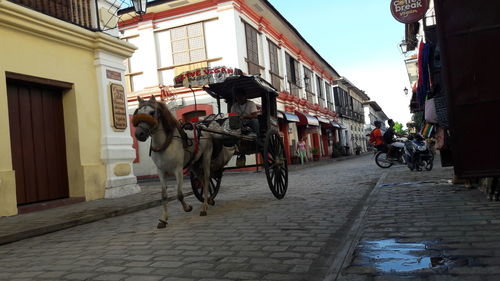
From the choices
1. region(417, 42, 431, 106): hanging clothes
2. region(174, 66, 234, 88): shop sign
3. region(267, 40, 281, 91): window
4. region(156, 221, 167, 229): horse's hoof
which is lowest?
region(156, 221, 167, 229): horse's hoof

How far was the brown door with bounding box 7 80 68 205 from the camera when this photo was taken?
8.32 metres

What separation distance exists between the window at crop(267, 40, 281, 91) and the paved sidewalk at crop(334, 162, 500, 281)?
51.9ft

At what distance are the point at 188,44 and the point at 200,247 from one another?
14593 millimetres

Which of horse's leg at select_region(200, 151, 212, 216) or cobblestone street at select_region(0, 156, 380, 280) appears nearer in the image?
cobblestone street at select_region(0, 156, 380, 280)

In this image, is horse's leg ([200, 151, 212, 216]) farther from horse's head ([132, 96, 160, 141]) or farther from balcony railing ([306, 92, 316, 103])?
balcony railing ([306, 92, 316, 103])

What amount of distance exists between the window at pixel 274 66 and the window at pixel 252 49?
1907 millimetres

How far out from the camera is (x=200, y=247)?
13.8ft

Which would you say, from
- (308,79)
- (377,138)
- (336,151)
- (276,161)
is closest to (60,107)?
(276,161)

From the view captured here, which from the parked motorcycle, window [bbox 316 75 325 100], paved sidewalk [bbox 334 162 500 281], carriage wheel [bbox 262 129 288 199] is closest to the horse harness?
carriage wheel [bbox 262 129 288 199]

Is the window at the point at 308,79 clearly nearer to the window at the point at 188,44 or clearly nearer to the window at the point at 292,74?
the window at the point at 292,74

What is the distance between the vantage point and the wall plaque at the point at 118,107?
10.4 meters

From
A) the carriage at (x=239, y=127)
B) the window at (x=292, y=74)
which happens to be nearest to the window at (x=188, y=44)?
the window at (x=292, y=74)

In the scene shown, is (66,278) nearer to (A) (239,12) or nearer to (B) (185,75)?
(B) (185,75)

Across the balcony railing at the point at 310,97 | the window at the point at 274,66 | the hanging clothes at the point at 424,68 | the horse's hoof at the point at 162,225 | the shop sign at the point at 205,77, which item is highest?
the window at the point at 274,66
